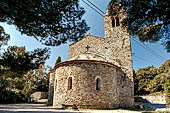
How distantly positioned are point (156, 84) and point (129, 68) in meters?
18.6

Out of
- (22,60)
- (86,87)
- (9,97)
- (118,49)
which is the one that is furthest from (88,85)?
(9,97)

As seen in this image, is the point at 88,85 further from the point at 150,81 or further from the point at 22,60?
the point at 150,81

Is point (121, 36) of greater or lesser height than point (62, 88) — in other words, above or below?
above

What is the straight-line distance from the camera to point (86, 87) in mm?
11688

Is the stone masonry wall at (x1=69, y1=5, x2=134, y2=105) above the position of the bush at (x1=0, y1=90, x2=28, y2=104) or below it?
above

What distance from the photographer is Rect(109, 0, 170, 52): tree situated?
516 cm

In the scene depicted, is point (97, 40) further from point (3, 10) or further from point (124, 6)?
point (3, 10)

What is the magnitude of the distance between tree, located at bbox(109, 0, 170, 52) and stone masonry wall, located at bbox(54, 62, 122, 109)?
6220mm

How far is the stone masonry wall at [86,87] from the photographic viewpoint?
1152 cm

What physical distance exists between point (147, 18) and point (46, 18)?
4.37 meters

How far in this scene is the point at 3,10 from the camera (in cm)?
418

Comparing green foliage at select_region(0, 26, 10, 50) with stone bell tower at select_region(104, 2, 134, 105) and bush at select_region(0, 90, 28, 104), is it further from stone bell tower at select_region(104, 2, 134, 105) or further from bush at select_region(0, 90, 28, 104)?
bush at select_region(0, 90, 28, 104)

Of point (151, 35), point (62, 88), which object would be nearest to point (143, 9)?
point (151, 35)

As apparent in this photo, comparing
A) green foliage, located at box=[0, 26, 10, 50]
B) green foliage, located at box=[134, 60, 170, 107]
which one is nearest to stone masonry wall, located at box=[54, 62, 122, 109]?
green foliage, located at box=[0, 26, 10, 50]
